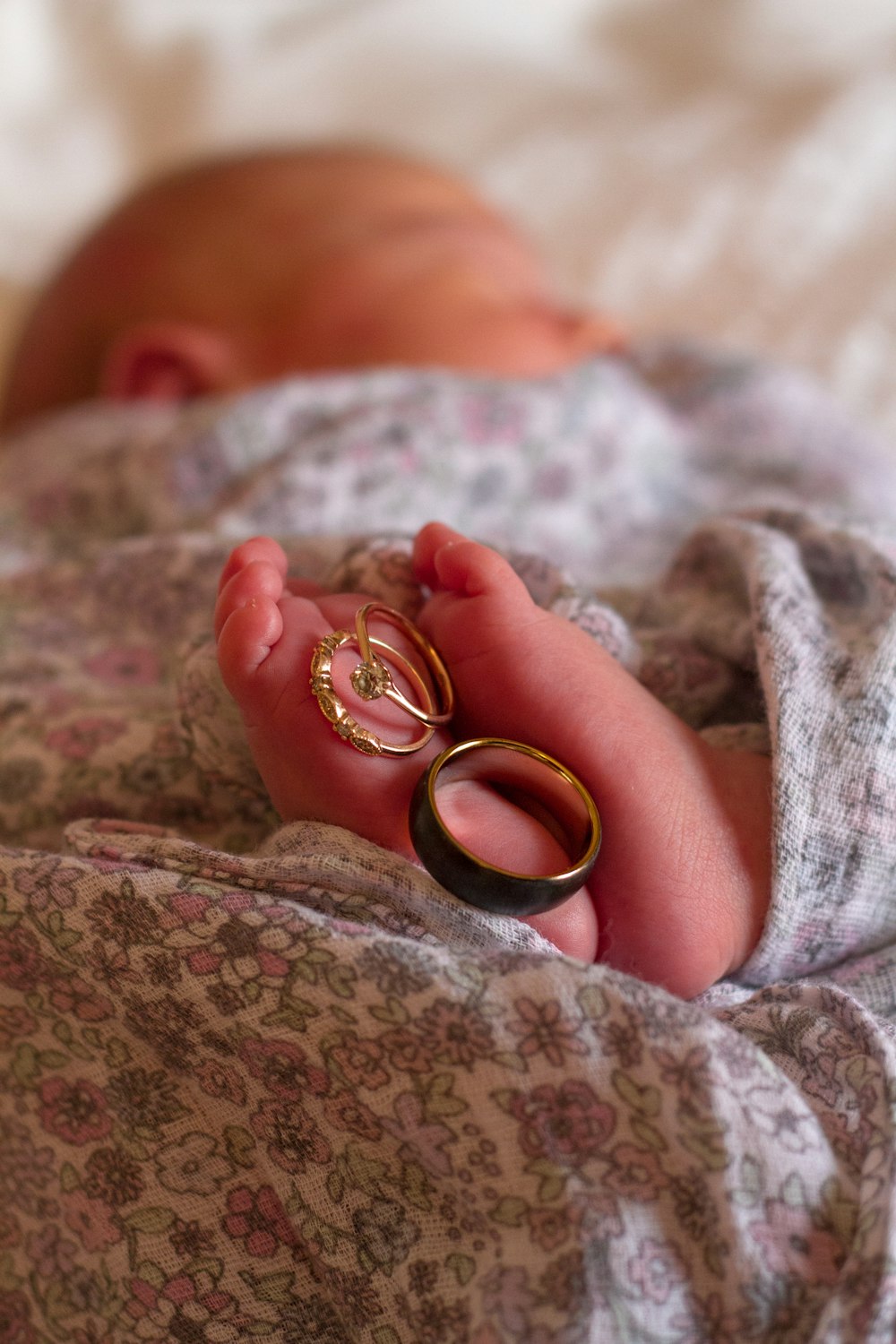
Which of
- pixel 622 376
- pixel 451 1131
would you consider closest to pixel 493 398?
pixel 622 376

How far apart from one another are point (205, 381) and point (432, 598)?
66 centimetres

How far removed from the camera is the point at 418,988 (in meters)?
0.53

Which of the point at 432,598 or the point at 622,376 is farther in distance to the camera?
the point at 622,376

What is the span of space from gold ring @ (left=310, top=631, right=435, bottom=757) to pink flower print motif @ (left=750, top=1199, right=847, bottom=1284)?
257 mm

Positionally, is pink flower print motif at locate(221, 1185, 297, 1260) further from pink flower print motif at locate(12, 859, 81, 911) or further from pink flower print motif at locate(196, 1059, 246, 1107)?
pink flower print motif at locate(12, 859, 81, 911)

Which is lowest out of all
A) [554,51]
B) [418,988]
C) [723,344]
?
[723,344]

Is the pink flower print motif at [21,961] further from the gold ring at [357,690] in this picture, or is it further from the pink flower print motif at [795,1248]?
the pink flower print motif at [795,1248]

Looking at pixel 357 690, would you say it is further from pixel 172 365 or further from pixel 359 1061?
pixel 172 365

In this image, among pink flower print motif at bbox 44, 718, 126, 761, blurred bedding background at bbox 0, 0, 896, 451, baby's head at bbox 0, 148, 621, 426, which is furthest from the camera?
blurred bedding background at bbox 0, 0, 896, 451

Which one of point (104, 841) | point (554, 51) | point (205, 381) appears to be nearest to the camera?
point (104, 841)

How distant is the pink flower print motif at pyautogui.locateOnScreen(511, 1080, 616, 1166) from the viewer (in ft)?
1.65

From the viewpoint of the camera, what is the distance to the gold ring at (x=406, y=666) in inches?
23.1

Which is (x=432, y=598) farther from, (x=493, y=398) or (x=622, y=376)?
(x=622, y=376)

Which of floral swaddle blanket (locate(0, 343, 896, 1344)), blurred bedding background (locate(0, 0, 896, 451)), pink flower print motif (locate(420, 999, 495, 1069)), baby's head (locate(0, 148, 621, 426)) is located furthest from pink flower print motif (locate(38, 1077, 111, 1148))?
blurred bedding background (locate(0, 0, 896, 451))
